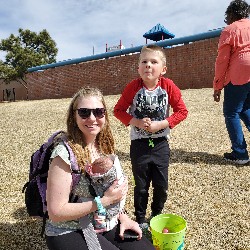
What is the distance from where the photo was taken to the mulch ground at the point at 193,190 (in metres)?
3.11

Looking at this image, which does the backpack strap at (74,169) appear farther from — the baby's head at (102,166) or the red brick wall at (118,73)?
the red brick wall at (118,73)

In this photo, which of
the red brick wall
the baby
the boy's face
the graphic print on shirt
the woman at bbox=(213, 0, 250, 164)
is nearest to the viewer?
the baby

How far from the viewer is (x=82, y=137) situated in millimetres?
2314

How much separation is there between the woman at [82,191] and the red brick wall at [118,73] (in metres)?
16.1

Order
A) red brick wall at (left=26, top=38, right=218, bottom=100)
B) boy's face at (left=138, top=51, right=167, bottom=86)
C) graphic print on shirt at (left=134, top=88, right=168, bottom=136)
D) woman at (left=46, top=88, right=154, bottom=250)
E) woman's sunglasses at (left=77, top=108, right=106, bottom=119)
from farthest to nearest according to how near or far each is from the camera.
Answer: red brick wall at (left=26, top=38, right=218, bottom=100) → graphic print on shirt at (left=134, top=88, right=168, bottom=136) → boy's face at (left=138, top=51, right=167, bottom=86) → woman's sunglasses at (left=77, top=108, right=106, bottom=119) → woman at (left=46, top=88, right=154, bottom=250)

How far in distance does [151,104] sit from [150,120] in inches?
6.7

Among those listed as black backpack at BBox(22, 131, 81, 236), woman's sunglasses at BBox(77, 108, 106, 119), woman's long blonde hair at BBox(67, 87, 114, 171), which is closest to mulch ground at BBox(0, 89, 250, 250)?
black backpack at BBox(22, 131, 81, 236)

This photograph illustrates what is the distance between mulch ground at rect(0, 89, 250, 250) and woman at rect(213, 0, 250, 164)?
576 mm

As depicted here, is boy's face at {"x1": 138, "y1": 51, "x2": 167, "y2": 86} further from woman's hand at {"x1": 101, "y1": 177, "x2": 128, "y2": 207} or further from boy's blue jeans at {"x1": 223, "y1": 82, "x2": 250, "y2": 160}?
boy's blue jeans at {"x1": 223, "y1": 82, "x2": 250, "y2": 160}

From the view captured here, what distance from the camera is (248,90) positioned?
15.5 ft

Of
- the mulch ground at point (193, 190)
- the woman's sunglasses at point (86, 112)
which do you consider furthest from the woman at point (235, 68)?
the woman's sunglasses at point (86, 112)

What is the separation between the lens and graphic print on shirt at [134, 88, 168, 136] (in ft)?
10.3

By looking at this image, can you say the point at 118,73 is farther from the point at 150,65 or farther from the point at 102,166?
the point at 102,166

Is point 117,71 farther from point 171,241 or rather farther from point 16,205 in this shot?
point 171,241
